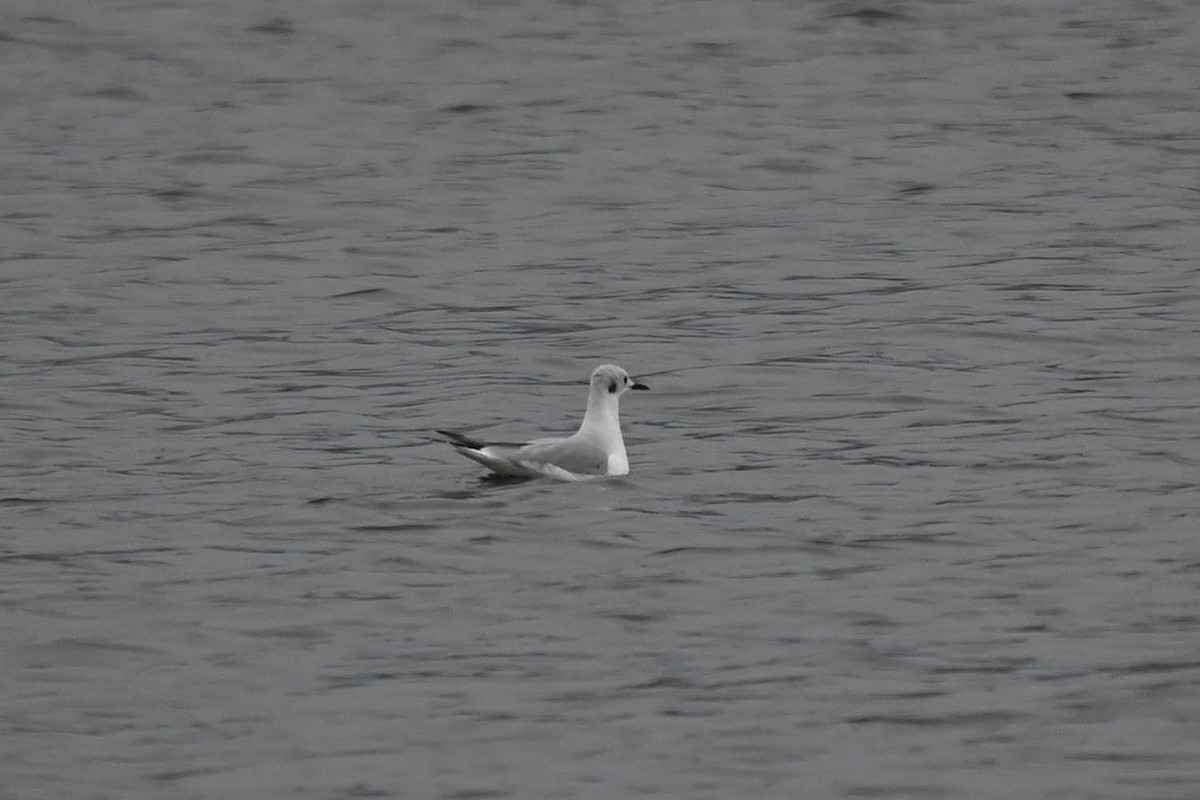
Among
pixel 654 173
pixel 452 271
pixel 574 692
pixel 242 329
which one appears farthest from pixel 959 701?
pixel 654 173

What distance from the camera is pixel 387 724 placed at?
32.8 ft

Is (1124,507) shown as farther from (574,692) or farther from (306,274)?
(306,274)

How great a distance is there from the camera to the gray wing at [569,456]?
14.4 metres

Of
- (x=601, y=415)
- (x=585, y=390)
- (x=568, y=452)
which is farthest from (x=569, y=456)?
(x=585, y=390)

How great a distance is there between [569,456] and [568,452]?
27 millimetres

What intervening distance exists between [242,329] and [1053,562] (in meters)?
8.54

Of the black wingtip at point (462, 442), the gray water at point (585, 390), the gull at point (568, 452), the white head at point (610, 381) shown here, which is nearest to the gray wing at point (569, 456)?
the gull at point (568, 452)

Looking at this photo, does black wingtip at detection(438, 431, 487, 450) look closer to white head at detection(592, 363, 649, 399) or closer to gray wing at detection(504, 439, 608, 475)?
gray wing at detection(504, 439, 608, 475)

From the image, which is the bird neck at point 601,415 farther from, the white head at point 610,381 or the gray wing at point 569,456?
the gray wing at point 569,456

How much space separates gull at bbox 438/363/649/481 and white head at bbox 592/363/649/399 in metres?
0.01

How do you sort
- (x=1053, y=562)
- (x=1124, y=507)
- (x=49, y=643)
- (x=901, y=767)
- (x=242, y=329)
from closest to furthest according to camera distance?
(x=901, y=767), (x=49, y=643), (x=1053, y=562), (x=1124, y=507), (x=242, y=329)

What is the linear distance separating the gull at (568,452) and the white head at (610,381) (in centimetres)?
1

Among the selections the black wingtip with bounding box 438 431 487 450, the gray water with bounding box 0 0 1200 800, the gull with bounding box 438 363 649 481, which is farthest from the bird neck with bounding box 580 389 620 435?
the black wingtip with bounding box 438 431 487 450

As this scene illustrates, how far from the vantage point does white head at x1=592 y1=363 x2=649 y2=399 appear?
14742 mm
